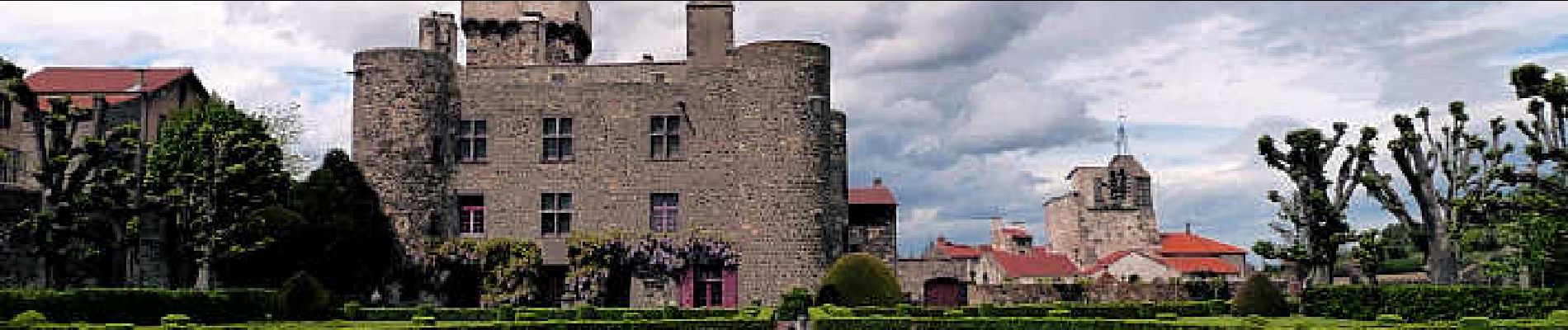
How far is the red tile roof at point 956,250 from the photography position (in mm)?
80250

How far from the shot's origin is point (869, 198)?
4834cm

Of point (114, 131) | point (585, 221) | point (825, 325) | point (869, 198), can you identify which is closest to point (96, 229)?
point (114, 131)

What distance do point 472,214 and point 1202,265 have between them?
52754 mm

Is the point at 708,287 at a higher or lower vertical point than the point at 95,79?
lower

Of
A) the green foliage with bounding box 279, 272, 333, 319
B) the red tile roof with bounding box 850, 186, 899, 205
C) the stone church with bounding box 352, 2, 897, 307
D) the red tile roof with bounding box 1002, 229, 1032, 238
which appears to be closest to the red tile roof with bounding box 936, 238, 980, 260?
the red tile roof with bounding box 1002, 229, 1032, 238

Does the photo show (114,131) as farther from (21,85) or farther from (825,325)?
(825,325)

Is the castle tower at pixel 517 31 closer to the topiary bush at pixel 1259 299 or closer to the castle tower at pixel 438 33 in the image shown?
the castle tower at pixel 438 33

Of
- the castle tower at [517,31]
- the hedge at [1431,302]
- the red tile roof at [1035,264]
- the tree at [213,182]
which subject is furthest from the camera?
the red tile roof at [1035,264]

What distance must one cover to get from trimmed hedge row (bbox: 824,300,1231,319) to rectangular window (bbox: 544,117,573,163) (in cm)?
1219

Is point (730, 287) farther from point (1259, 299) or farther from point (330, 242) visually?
point (1259, 299)

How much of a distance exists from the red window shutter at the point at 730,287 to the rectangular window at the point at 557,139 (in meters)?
6.30

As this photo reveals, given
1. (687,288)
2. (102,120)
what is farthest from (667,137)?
(102,120)

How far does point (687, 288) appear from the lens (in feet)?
132

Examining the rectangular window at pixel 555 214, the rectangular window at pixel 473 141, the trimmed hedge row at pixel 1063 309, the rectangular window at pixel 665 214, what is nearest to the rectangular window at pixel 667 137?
the rectangular window at pixel 665 214
